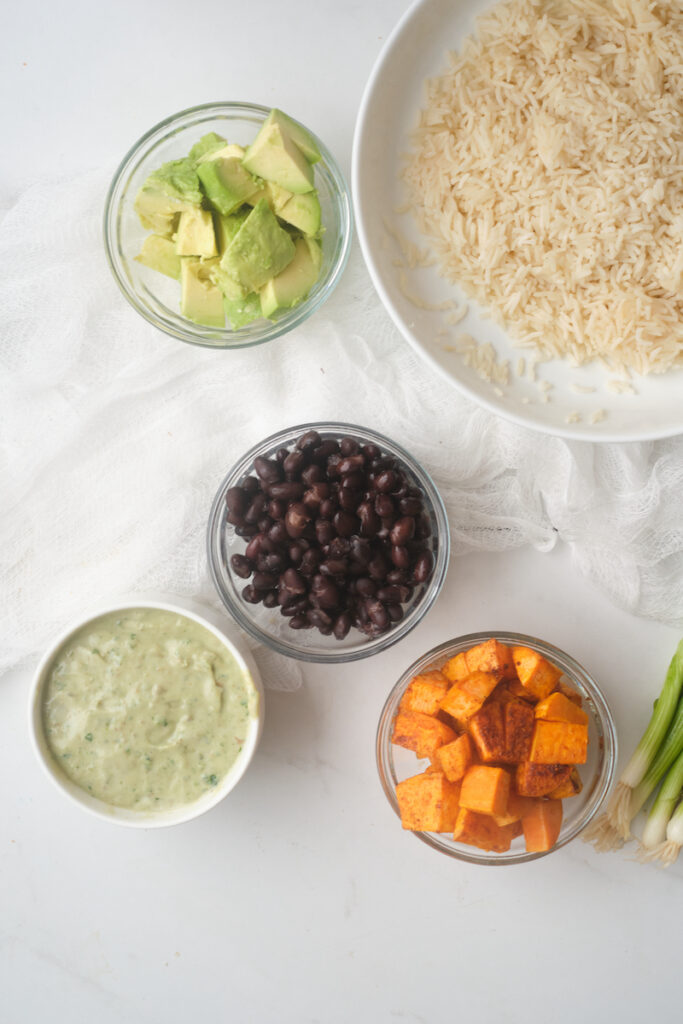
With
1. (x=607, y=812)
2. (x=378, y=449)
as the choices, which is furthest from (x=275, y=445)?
(x=607, y=812)

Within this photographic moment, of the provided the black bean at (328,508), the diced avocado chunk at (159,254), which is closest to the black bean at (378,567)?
the black bean at (328,508)

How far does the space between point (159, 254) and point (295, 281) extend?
0.27 meters

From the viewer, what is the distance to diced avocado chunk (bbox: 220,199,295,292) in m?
1.39

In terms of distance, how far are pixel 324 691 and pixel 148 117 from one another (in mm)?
1231

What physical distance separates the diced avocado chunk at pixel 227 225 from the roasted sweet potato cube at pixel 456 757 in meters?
1.00

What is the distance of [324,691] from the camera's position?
5.55 feet

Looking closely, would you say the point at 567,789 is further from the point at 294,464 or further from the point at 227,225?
the point at 227,225

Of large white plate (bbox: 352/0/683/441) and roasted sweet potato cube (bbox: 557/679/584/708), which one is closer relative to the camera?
large white plate (bbox: 352/0/683/441)

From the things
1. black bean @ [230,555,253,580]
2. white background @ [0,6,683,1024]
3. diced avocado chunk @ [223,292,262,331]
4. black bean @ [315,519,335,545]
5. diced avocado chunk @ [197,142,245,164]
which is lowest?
white background @ [0,6,683,1024]

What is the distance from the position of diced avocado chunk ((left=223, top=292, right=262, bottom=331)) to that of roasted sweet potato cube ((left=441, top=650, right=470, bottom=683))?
2.48ft

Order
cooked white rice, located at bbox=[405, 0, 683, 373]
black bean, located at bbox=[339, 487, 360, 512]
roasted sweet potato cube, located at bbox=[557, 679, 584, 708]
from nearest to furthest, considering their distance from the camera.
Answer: cooked white rice, located at bbox=[405, 0, 683, 373]
black bean, located at bbox=[339, 487, 360, 512]
roasted sweet potato cube, located at bbox=[557, 679, 584, 708]

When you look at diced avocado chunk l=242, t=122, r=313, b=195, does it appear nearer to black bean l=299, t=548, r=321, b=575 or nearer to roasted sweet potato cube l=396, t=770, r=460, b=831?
black bean l=299, t=548, r=321, b=575

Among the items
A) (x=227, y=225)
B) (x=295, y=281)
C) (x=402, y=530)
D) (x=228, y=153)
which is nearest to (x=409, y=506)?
(x=402, y=530)

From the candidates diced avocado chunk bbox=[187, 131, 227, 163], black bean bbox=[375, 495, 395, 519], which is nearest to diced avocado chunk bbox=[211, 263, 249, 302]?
diced avocado chunk bbox=[187, 131, 227, 163]
